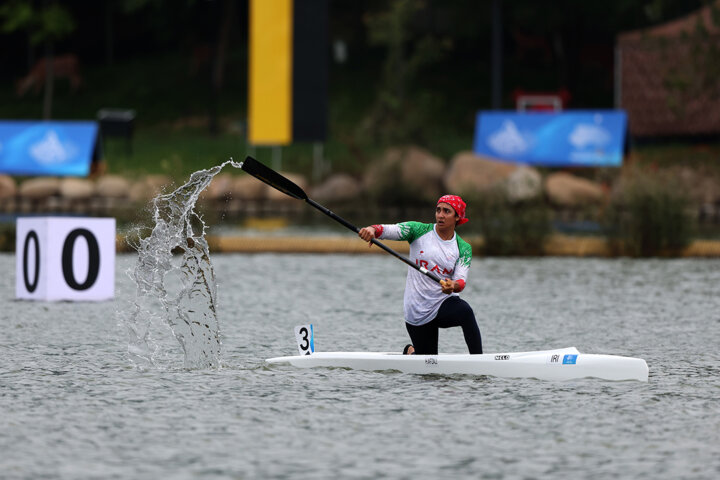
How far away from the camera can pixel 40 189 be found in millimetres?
36281

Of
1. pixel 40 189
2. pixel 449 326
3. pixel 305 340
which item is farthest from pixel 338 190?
pixel 449 326

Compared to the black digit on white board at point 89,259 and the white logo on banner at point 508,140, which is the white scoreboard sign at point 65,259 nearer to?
the black digit on white board at point 89,259

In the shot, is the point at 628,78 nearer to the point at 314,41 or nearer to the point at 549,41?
the point at 314,41

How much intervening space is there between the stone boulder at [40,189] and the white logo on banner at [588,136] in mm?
13010

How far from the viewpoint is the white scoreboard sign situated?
16766 mm

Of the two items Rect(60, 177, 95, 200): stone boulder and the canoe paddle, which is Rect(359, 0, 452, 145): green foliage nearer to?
Rect(60, 177, 95, 200): stone boulder

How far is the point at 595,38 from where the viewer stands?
183 ft

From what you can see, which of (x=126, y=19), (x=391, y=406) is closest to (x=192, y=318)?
(x=391, y=406)

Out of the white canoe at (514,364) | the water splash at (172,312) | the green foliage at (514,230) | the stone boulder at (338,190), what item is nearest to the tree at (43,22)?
the stone boulder at (338,190)

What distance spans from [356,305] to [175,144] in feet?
97.7

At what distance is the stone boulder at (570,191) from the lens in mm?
33531

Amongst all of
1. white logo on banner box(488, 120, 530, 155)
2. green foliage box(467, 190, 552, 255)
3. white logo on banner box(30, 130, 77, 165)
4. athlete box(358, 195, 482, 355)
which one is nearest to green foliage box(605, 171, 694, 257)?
green foliage box(467, 190, 552, 255)

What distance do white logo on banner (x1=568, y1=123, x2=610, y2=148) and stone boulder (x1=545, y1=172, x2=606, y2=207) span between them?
4.90 ft

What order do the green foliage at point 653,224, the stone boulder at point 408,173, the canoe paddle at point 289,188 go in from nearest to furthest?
1. the canoe paddle at point 289,188
2. the green foliage at point 653,224
3. the stone boulder at point 408,173
